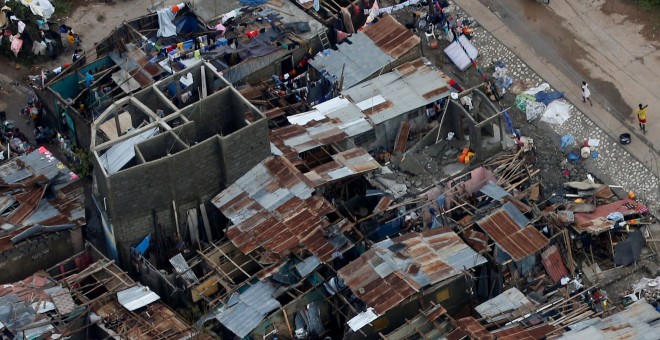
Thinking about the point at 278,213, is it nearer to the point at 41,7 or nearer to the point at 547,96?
the point at 547,96

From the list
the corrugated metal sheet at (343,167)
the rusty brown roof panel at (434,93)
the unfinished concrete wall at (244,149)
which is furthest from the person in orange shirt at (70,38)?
the rusty brown roof panel at (434,93)

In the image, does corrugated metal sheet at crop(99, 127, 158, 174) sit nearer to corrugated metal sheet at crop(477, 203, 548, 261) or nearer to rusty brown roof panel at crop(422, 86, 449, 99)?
rusty brown roof panel at crop(422, 86, 449, 99)

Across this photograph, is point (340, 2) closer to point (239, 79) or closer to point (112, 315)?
point (239, 79)

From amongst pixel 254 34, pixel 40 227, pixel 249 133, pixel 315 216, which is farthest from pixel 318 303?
pixel 254 34

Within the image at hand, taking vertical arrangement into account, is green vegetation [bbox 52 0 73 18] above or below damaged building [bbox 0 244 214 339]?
above

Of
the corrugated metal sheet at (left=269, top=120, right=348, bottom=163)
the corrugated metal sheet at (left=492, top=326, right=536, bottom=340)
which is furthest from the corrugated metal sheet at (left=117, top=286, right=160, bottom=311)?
the corrugated metal sheet at (left=492, top=326, right=536, bottom=340)

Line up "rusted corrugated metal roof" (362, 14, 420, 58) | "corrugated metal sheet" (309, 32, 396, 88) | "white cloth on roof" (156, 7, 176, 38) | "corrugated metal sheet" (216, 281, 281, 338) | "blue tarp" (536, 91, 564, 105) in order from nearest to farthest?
"corrugated metal sheet" (216, 281, 281, 338) < "corrugated metal sheet" (309, 32, 396, 88) < "rusted corrugated metal roof" (362, 14, 420, 58) < "blue tarp" (536, 91, 564, 105) < "white cloth on roof" (156, 7, 176, 38)

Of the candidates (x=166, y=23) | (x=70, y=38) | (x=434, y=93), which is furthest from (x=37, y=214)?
(x=434, y=93)
